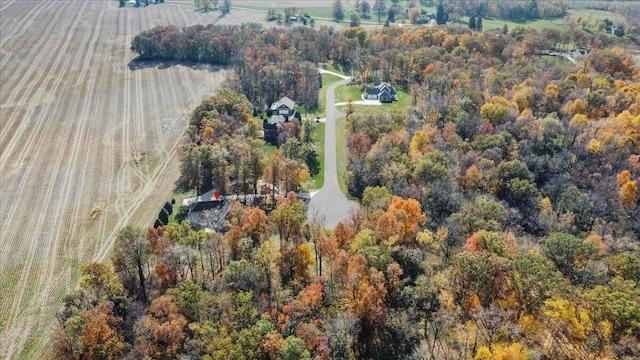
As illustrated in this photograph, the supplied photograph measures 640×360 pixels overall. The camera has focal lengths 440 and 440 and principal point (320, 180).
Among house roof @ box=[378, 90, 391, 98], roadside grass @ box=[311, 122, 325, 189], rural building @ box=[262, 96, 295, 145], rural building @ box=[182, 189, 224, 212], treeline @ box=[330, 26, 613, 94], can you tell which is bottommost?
rural building @ box=[182, 189, 224, 212]

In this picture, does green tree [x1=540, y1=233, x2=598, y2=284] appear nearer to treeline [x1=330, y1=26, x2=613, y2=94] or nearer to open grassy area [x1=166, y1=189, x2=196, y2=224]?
open grassy area [x1=166, y1=189, x2=196, y2=224]

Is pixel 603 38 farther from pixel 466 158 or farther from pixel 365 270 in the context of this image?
pixel 365 270

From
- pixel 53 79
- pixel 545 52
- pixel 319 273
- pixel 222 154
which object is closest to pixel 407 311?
pixel 319 273

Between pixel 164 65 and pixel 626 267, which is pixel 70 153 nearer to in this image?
pixel 164 65

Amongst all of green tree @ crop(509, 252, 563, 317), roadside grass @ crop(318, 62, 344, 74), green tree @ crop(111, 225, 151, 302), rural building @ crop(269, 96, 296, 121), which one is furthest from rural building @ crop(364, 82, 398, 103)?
green tree @ crop(111, 225, 151, 302)

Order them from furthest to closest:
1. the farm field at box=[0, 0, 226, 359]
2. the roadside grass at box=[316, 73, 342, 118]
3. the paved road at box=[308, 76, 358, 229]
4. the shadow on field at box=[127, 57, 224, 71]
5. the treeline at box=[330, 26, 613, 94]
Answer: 1. the shadow on field at box=[127, 57, 224, 71]
2. the treeline at box=[330, 26, 613, 94]
3. the roadside grass at box=[316, 73, 342, 118]
4. the paved road at box=[308, 76, 358, 229]
5. the farm field at box=[0, 0, 226, 359]

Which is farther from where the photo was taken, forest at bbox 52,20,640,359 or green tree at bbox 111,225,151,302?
green tree at bbox 111,225,151,302

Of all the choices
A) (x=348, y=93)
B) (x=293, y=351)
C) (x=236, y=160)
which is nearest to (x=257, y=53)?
(x=348, y=93)
